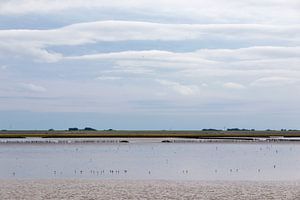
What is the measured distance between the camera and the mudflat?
1374 inches

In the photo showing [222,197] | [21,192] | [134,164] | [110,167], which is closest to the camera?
[222,197]

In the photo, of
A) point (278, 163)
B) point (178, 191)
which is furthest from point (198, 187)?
point (278, 163)

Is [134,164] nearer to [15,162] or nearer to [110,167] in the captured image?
[110,167]

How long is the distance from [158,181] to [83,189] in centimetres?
769

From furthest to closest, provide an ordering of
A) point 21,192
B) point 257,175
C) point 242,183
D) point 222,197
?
1. point 257,175
2. point 242,183
3. point 21,192
4. point 222,197

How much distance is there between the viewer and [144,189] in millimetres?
38469

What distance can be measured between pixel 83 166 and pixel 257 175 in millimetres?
19341

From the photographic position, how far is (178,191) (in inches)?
1468

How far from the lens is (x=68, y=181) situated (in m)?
44.2

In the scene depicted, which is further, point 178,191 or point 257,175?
point 257,175

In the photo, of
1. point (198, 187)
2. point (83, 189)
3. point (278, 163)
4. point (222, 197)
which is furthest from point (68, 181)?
point (278, 163)

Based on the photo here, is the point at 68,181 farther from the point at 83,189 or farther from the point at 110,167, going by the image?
the point at 110,167

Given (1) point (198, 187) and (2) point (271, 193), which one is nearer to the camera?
(2) point (271, 193)

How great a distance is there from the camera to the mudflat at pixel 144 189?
34.9m
